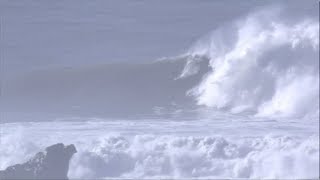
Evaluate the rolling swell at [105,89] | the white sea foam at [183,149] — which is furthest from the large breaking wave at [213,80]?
the white sea foam at [183,149]

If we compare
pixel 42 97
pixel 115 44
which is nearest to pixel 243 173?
pixel 42 97

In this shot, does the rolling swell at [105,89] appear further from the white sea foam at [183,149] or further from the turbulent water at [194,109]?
the white sea foam at [183,149]

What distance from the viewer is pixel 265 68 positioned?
2259 cm

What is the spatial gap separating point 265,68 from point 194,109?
1.64 metres

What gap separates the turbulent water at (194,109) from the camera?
18391 millimetres

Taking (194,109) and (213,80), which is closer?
(194,109)

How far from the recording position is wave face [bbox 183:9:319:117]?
834 inches

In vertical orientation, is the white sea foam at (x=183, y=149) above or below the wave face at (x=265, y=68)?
below

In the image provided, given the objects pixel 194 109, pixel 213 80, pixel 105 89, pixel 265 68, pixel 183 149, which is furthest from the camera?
pixel 105 89

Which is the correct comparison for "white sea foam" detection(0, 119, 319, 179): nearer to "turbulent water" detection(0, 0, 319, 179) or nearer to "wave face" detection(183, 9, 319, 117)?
"turbulent water" detection(0, 0, 319, 179)

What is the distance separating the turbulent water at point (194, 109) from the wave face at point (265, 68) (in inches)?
1.0

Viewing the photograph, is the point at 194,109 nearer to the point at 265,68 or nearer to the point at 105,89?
the point at 265,68

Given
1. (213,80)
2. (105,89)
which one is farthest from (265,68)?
(105,89)

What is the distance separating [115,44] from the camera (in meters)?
28.0
